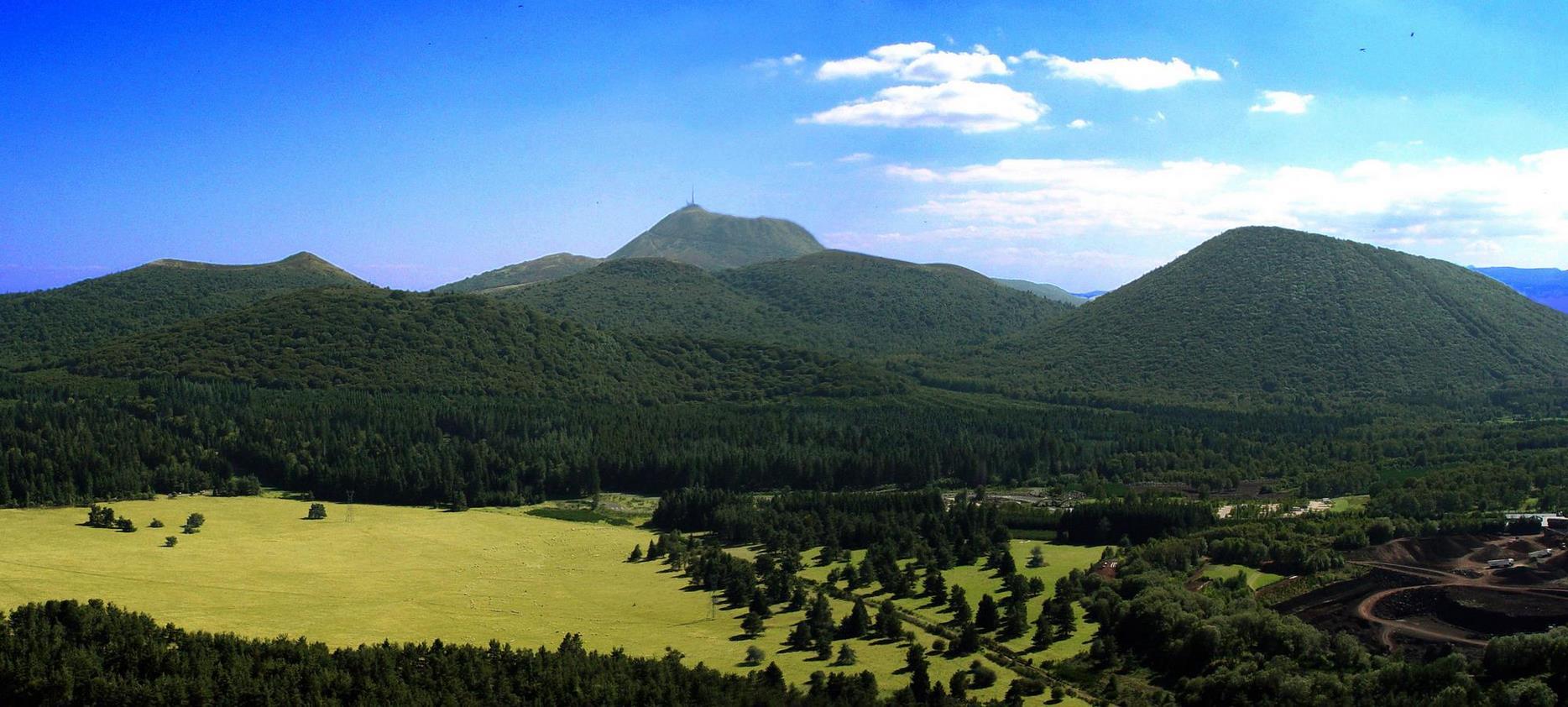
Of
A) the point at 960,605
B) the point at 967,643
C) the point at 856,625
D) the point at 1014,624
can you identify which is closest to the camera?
the point at 967,643

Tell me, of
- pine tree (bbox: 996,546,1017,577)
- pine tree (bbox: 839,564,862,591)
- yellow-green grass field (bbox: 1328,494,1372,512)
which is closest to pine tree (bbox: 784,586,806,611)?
pine tree (bbox: 839,564,862,591)

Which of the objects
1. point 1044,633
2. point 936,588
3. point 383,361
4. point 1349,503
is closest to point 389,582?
point 936,588

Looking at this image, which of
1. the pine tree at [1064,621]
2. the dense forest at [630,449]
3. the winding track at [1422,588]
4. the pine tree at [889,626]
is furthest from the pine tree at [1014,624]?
the dense forest at [630,449]

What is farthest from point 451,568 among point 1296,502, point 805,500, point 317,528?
point 1296,502

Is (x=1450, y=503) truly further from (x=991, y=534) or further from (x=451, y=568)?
(x=451, y=568)

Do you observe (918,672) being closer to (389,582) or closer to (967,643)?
(967,643)

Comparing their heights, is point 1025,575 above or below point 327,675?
below

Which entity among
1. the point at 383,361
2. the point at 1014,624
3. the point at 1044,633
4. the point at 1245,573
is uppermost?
the point at 383,361
